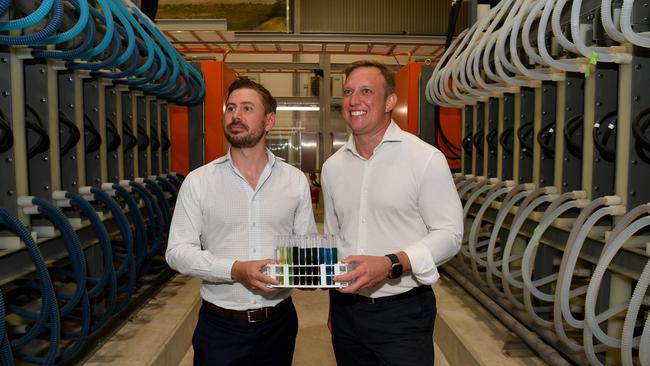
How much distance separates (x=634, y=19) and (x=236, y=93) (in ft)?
5.21

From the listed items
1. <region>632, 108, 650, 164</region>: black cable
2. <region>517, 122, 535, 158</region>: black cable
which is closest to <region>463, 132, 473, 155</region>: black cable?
<region>517, 122, 535, 158</region>: black cable

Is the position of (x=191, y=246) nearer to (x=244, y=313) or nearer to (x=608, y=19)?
(x=244, y=313)

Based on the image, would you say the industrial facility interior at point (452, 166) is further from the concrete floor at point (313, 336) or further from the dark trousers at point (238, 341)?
the dark trousers at point (238, 341)

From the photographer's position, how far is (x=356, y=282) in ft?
4.95

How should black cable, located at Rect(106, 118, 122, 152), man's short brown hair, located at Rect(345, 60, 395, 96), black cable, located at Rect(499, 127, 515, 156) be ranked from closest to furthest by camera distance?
man's short brown hair, located at Rect(345, 60, 395, 96) → black cable, located at Rect(106, 118, 122, 152) → black cable, located at Rect(499, 127, 515, 156)

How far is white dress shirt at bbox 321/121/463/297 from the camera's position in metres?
1.75

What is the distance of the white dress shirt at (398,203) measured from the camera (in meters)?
1.75

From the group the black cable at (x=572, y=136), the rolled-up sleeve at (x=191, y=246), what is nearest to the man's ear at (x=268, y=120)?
the rolled-up sleeve at (x=191, y=246)

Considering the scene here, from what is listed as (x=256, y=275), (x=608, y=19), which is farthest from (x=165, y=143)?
(x=608, y=19)

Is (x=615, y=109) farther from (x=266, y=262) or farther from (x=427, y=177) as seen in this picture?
(x=266, y=262)

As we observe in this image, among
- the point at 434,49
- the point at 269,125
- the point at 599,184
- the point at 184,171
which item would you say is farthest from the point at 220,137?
the point at 434,49

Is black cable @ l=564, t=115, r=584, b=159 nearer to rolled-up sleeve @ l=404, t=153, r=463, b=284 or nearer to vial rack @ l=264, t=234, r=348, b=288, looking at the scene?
rolled-up sleeve @ l=404, t=153, r=463, b=284

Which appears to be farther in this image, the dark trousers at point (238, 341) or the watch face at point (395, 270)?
the dark trousers at point (238, 341)

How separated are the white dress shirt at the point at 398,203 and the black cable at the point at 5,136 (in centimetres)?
132
